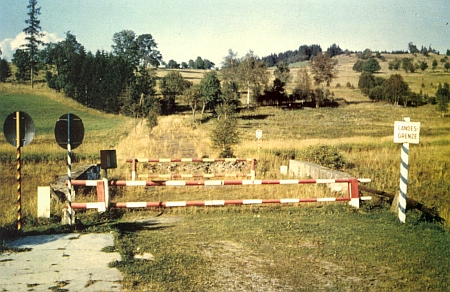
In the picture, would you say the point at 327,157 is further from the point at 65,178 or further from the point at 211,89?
the point at 211,89

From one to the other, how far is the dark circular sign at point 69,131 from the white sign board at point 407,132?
6894 millimetres

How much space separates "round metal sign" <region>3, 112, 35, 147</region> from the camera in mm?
8422

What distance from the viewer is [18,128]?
8.48 metres

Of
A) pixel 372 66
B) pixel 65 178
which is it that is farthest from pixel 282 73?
pixel 65 178

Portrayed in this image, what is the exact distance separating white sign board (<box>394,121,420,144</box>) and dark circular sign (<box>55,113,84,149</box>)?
6894mm

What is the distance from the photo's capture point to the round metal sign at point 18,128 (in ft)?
27.6

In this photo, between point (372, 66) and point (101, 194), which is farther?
point (372, 66)

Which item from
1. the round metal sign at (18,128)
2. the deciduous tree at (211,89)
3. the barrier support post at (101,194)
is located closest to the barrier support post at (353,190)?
the barrier support post at (101,194)

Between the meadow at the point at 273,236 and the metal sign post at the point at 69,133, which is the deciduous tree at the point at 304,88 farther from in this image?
the metal sign post at the point at 69,133

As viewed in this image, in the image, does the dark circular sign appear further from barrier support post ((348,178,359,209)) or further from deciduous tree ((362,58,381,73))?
deciduous tree ((362,58,381,73))

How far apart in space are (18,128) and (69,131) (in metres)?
0.98

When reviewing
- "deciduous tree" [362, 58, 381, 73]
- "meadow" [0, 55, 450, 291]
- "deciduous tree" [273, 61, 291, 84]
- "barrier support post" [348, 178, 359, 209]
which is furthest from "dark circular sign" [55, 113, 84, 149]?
"deciduous tree" [362, 58, 381, 73]

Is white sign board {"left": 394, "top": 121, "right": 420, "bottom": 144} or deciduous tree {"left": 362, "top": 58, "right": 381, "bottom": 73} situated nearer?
white sign board {"left": 394, "top": 121, "right": 420, "bottom": 144}

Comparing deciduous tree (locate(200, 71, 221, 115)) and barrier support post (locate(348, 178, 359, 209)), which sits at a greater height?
deciduous tree (locate(200, 71, 221, 115))
